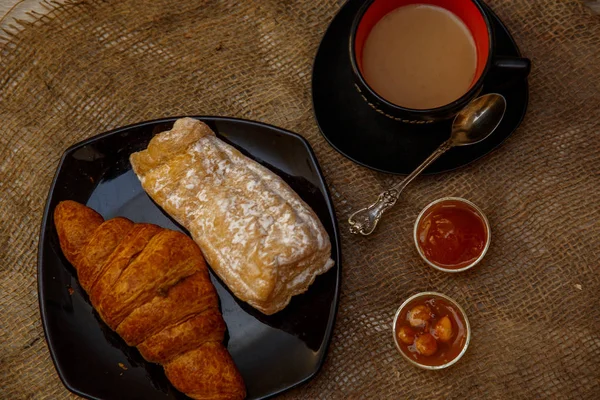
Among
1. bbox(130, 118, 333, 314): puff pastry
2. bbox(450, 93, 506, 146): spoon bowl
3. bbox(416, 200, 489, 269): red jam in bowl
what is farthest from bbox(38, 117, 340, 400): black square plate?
bbox(450, 93, 506, 146): spoon bowl

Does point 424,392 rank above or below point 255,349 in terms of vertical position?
below

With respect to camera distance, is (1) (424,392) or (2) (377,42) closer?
(2) (377,42)

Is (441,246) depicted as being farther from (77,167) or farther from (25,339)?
(25,339)

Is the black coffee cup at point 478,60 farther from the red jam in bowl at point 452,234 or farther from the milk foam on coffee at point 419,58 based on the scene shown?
the red jam in bowl at point 452,234

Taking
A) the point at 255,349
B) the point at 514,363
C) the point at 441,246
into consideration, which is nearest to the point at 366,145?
the point at 441,246

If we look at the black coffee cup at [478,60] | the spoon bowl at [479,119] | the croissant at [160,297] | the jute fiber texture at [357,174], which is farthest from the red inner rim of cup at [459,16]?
the croissant at [160,297]

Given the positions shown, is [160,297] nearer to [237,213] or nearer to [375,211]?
[237,213]
